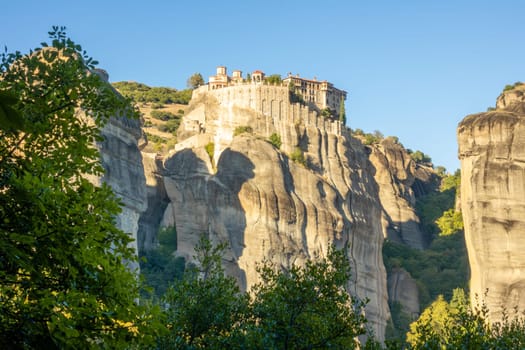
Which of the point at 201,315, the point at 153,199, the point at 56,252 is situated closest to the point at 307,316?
the point at 201,315

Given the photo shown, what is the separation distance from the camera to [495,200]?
78062 millimetres

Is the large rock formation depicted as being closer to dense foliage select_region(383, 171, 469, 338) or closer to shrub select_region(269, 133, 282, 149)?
dense foliage select_region(383, 171, 469, 338)

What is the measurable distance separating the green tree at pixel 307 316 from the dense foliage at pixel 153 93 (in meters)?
120

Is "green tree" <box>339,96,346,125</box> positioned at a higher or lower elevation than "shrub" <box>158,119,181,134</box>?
lower

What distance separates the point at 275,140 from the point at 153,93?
232 feet

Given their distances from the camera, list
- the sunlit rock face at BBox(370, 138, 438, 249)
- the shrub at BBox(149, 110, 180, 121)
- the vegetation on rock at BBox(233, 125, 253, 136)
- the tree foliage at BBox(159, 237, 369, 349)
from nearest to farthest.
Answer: the tree foliage at BBox(159, 237, 369, 349) < the vegetation on rock at BBox(233, 125, 253, 136) < the sunlit rock face at BBox(370, 138, 438, 249) < the shrub at BBox(149, 110, 180, 121)

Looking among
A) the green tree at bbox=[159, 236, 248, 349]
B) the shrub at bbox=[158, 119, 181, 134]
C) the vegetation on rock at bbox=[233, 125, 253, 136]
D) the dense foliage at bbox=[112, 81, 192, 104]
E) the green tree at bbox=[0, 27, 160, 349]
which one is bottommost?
the green tree at bbox=[0, 27, 160, 349]

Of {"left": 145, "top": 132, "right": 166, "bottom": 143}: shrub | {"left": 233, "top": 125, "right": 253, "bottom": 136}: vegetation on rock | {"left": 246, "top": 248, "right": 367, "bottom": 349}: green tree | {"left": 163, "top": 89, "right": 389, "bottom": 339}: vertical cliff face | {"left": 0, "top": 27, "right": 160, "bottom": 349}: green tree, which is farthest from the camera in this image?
{"left": 145, "top": 132, "right": 166, "bottom": 143}: shrub

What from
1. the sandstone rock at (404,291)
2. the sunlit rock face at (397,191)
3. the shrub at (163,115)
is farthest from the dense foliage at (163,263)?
the shrub at (163,115)

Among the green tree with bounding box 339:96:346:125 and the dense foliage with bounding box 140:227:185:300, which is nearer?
the dense foliage with bounding box 140:227:185:300

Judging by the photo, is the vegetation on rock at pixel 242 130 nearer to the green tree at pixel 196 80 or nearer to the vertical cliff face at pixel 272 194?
the vertical cliff face at pixel 272 194

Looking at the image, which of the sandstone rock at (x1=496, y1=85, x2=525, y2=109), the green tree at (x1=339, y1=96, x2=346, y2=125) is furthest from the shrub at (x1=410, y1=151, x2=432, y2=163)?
the sandstone rock at (x1=496, y1=85, x2=525, y2=109)

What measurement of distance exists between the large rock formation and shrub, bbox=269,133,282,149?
621 inches

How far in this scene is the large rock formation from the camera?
75500 millimetres
